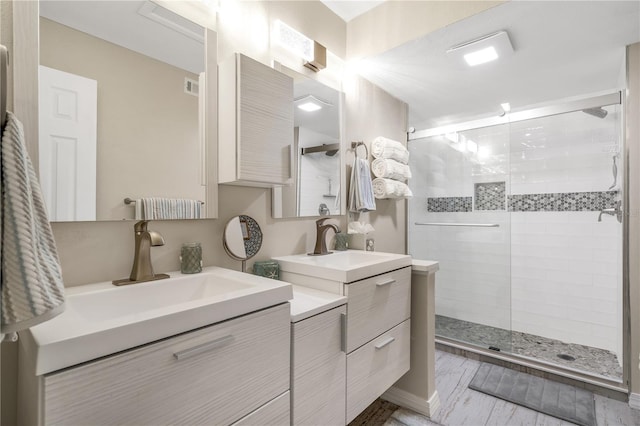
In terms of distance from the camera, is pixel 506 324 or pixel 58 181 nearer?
pixel 58 181

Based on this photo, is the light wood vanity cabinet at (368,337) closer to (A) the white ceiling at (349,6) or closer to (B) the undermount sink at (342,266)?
(B) the undermount sink at (342,266)

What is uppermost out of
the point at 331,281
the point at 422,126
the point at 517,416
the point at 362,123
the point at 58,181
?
the point at 422,126

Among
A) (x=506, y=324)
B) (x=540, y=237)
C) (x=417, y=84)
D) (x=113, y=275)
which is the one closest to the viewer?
(x=113, y=275)

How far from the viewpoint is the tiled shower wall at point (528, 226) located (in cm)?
263

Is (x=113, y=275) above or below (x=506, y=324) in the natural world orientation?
above

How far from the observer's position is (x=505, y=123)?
102 inches

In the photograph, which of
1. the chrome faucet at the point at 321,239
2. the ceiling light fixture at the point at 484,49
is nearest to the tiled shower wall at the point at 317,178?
the chrome faucet at the point at 321,239

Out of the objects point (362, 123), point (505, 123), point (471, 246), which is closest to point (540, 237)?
point (471, 246)

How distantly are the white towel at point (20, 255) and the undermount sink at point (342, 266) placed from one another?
0.94 m

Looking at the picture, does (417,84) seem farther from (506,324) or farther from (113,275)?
(113,275)

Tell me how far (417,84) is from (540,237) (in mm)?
1783

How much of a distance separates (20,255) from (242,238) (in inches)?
37.5

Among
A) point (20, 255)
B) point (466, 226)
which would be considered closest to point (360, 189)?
point (466, 226)

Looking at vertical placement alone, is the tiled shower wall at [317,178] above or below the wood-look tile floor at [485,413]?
above
